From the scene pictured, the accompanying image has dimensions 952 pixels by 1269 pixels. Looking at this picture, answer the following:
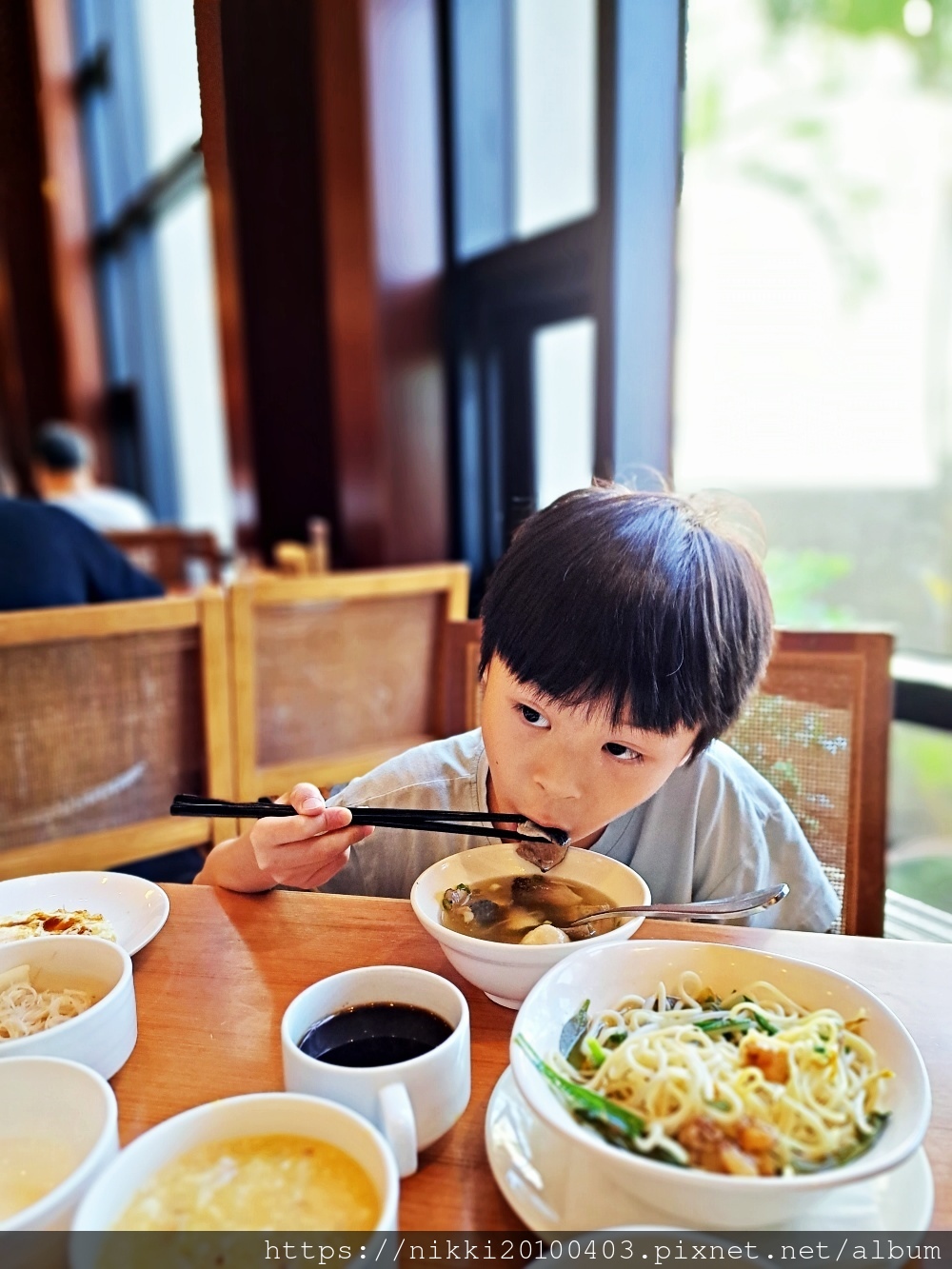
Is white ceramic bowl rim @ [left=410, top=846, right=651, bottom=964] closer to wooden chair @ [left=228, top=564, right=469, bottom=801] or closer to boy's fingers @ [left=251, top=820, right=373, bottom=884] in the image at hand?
boy's fingers @ [left=251, top=820, right=373, bottom=884]

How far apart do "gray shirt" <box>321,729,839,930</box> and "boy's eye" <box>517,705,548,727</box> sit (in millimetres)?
91

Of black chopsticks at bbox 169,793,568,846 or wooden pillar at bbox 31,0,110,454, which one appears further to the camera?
wooden pillar at bbox 31,0,110,454

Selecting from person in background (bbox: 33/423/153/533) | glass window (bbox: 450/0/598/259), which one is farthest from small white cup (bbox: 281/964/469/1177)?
person in background (bbox: 33/423/153/533)

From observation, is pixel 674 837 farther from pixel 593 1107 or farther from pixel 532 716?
pixel 593 1107

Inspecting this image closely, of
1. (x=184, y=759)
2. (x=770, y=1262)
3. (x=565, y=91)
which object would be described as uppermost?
(x=565, y=91)

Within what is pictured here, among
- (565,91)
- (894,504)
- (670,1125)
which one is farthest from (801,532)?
(670,1125)

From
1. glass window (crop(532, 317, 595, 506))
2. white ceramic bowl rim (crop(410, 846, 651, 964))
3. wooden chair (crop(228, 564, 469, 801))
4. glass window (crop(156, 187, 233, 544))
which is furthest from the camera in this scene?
glass window (crop(156, 187, 233, 544))

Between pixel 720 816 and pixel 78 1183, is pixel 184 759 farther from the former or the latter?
pixel 78 1183

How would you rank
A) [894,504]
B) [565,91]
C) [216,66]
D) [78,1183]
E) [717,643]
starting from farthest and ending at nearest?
[894,504], [565,91], [216,66], [717,643], [78,1183]

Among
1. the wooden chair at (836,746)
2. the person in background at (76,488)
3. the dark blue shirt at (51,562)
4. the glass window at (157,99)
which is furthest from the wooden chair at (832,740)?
the glass window at (157,99)

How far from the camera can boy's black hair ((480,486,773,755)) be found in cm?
78

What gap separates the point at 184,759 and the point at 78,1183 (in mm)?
1438

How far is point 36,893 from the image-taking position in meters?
0.99

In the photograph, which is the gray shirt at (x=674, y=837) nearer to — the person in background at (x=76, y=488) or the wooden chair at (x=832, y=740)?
the wooden chair at (x=832, y=740)
